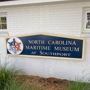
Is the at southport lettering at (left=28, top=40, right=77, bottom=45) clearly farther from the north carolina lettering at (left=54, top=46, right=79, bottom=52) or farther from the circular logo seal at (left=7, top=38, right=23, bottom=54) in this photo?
the circular logo seal at (left=7, top=38, right=23, bottom=54)

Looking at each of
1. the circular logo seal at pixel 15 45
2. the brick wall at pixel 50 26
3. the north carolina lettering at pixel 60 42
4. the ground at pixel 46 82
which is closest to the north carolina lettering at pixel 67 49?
the north carolina lettering at pixel 60 42

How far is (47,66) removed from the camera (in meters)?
4.83

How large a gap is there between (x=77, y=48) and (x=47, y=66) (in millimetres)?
1166

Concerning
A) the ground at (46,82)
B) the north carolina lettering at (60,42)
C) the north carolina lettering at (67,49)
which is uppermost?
the north carolina lettering at (60,42)

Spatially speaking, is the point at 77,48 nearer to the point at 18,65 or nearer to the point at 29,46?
the point at 29,46

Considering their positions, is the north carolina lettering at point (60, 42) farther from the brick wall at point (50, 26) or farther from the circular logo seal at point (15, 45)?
the circular logo seal at point (15, 45)

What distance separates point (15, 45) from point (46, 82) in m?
1.62

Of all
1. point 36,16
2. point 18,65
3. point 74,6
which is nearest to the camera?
point 74,6

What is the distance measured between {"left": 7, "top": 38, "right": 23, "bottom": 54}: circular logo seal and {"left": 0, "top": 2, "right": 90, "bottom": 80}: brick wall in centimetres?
24

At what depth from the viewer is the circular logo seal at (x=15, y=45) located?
4.94 meters

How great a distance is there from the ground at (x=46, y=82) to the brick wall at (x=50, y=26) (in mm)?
239

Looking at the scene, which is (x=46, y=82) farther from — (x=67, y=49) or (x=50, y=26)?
(x=50, y=26)

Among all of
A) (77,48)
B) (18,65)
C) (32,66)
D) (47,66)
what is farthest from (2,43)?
(77,48)

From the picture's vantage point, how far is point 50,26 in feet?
15.2
